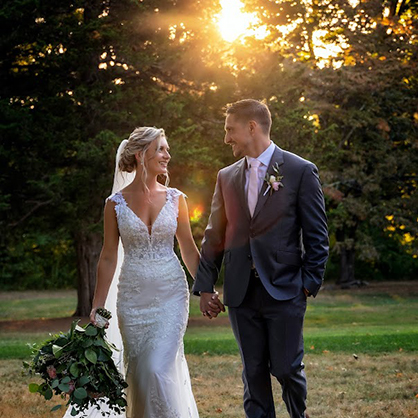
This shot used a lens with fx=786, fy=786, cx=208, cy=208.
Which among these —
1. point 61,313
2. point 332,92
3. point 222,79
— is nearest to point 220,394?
point 222,79

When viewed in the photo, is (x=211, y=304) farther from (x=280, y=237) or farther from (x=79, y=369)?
(x=79, y=369)

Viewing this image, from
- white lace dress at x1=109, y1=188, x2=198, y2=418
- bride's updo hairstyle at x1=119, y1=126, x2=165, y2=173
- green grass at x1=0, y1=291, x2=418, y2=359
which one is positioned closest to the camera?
white lace dress at x1=109, y1=188, x2=198, y2=418

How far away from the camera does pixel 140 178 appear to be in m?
6.16

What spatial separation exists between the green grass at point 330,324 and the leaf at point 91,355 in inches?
291

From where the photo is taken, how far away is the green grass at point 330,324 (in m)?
13.0

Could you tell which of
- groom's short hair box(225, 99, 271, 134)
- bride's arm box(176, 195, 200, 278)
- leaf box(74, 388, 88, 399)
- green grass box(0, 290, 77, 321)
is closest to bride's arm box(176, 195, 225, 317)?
bride's arm box(176, 195, 200, 278)

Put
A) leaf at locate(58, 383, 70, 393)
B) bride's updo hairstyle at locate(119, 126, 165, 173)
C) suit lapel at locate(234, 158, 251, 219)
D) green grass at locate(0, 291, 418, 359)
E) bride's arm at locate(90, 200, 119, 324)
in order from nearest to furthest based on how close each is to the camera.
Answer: leaf at locate(58, 383, 70, 393) < suit lapel at locate(234, 158, 251, 219) < bride's arm at locate(90, 200, 119, 324) < bride's updo hairstyle at locate(119, 126, 165, 173) < green grass at locate(0, 291, 418, 359)

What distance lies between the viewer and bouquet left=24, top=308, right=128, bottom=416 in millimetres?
Answer: 5227

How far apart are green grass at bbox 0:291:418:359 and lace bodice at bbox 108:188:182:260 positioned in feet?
22.0

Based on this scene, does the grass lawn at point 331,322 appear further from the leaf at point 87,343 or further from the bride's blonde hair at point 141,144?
the leaf at point 87,343

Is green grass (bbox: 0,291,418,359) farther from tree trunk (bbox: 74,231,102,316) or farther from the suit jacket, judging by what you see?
the suit jacket

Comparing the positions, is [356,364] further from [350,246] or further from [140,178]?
[350,246]

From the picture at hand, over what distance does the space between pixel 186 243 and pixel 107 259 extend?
0.64m

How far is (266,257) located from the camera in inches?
210
